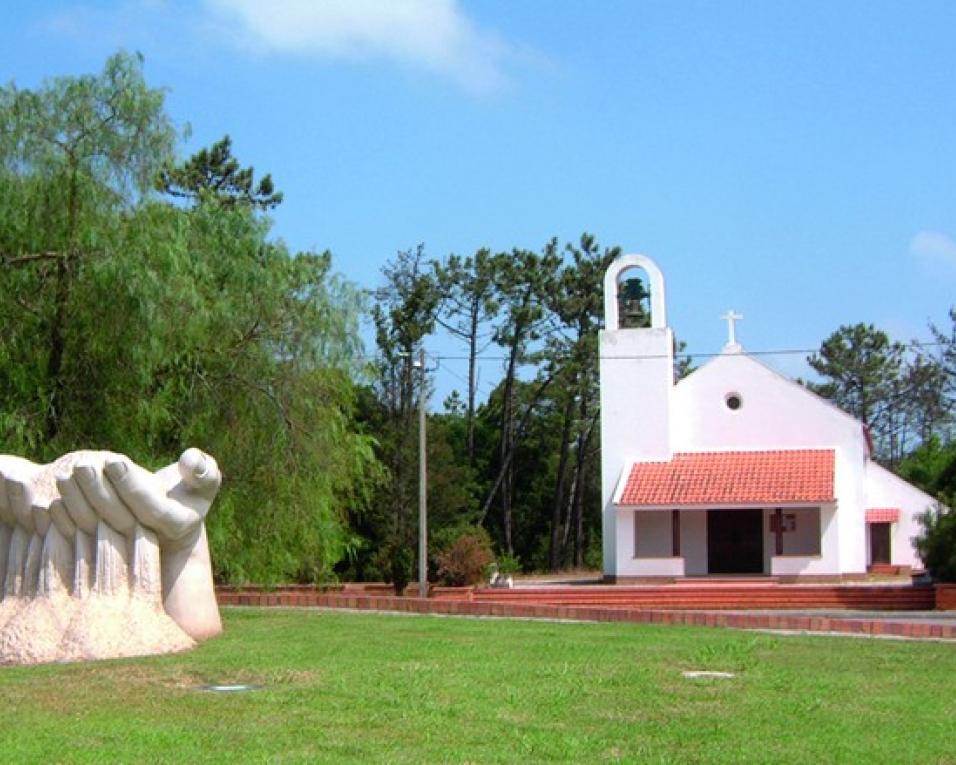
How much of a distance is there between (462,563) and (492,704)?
2279cm

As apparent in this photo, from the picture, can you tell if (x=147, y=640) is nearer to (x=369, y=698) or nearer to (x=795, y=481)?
(x=369, y=698)

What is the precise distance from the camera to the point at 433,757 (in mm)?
8836

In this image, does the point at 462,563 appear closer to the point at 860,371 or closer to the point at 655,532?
the point at 655,532

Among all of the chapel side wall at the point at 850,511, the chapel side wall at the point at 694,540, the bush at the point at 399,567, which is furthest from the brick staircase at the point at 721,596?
the chapel side wall at the point at 694,540

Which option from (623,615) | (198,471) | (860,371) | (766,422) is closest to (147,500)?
(198,471)

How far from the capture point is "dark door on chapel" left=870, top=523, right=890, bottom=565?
42.9 metres

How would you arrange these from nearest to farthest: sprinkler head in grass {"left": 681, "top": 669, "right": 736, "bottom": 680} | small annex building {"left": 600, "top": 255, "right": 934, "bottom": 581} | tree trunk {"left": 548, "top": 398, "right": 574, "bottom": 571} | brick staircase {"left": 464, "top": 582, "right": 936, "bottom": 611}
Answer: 1. sprinkler head in grass {"left": 681, "top": 669, "right": 736, "bottom": 680}
2. brick staircase {"left": 464, "top": 582, "right": 936, "bottom": 611}
3. small annex building {"left": 600, "top": 255, "right": 934, "bottom": 581}
4. tree trunk {"left": 548, "top": 398, "right": 574, "bottom": 571}

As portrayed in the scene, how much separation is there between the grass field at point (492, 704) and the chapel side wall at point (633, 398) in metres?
22.3

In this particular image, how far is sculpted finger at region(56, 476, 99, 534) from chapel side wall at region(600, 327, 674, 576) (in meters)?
24.4

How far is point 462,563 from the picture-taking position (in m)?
33.4

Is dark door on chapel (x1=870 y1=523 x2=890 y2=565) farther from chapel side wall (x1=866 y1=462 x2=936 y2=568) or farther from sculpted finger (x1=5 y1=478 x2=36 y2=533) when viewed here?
sculpted finger (x1=5 y1=478 x2=36 y2=533)

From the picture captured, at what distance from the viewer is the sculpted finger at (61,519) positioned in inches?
570

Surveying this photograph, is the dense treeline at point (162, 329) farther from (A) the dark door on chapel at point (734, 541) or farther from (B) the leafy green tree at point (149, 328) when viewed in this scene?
(A) the dark door on chapel at point (734, 541)

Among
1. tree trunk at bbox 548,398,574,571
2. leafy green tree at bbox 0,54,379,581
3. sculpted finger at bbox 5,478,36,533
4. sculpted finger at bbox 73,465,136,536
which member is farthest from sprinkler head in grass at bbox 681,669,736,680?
tree trunk at bbox 548,398,574,571
